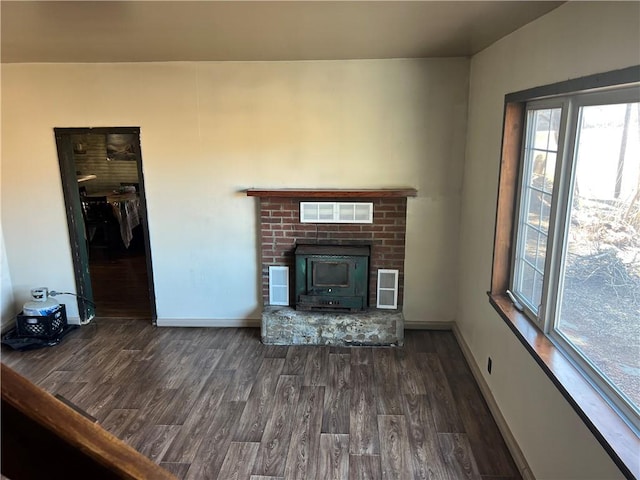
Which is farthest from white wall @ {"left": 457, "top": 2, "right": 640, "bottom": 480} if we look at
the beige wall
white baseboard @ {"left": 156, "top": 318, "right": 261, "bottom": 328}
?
the beige wall

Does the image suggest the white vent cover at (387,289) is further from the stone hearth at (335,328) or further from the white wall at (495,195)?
the white wall at (495,195)

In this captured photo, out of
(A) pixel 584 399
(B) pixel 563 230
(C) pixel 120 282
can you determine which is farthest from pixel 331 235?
(C) pixel 120 282

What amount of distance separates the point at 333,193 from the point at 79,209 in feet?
7.84

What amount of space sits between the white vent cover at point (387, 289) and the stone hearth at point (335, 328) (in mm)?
96

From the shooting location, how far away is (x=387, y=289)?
4.11 m

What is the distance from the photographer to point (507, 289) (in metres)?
3.07

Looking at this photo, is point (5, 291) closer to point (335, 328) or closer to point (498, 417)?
point (335, 328)

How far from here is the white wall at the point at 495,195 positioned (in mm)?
1768

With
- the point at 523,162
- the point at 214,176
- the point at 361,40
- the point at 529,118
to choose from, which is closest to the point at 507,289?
the point at 523,162

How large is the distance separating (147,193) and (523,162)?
3113 mm

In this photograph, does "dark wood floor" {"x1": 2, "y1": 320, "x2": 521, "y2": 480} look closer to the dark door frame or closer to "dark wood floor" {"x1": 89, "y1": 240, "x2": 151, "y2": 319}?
the dark door frame

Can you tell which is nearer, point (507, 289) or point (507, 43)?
point (507, 43)

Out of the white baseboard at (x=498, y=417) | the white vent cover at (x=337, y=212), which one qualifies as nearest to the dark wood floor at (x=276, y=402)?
the white baseboard at (x=498, y=417)

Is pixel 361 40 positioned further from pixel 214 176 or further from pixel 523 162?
pixel 214 176
